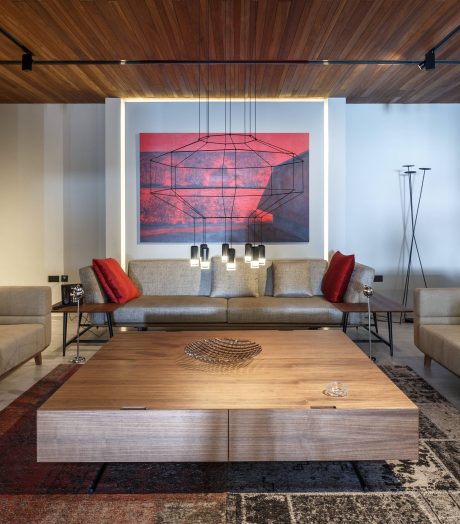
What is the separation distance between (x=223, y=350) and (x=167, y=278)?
2.26 m

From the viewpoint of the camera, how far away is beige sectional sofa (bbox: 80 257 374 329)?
4090 mm

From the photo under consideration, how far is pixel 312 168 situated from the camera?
16.5ft

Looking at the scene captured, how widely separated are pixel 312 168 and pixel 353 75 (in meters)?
1.09

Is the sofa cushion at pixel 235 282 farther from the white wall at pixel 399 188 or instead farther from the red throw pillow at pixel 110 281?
the white wall at pixel 399 188

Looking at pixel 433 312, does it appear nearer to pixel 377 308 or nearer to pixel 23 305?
pixel 377 308

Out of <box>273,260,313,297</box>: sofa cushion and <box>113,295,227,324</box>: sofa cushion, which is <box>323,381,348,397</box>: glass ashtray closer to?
<box>113,295,227,324</box>: sofa cushion

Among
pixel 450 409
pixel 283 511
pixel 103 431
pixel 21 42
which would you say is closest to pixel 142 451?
pixel 103 431

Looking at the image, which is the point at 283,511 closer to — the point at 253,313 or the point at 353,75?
the point at 253,313

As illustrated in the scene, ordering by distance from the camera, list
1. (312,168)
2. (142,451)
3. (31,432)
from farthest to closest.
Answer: (312,168), (31,432), (142,451)

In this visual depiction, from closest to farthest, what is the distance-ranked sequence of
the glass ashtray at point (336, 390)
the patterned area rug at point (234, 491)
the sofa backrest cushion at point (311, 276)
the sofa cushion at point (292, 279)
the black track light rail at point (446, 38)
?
the patterned area rug at point (234, 491)
the glass ashtray at point (336, 390)
the black track light rail at point (446, 38)
the sofa cushion at point (292, 279)
the sofa backrest cushion at point (311, 276)

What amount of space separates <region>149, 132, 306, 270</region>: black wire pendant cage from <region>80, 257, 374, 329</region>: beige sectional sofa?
545mm

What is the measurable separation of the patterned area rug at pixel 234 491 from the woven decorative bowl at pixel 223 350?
0.54 meters

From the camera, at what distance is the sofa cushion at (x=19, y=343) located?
9.55 ft

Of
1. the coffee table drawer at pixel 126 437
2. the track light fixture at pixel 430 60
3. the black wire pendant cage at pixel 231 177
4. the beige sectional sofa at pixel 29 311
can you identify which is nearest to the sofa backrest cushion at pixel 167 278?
the black wire pendant cage at pixel 231 177
